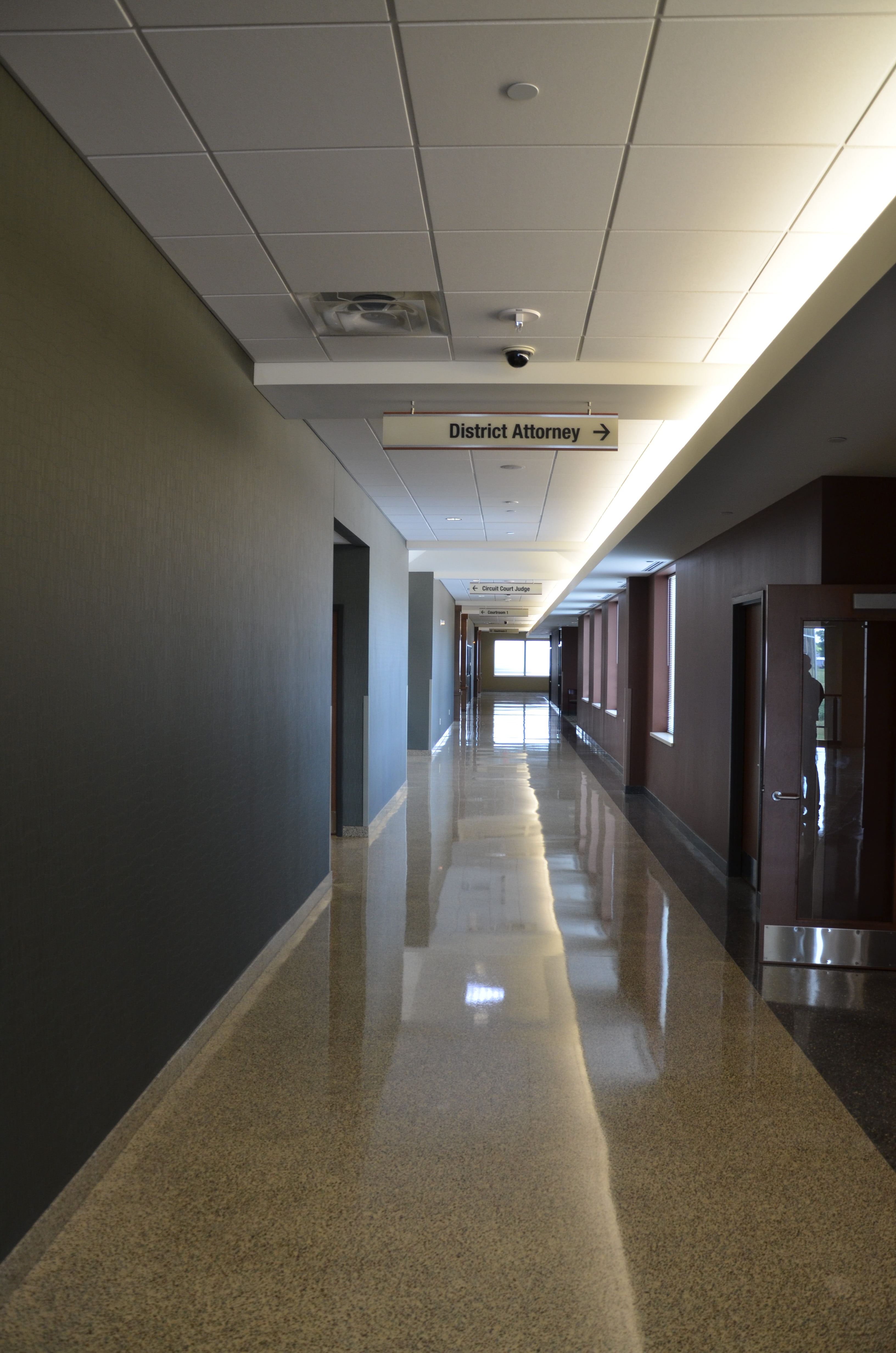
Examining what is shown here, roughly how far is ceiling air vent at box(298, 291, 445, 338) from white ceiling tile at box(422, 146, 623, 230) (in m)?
0.64

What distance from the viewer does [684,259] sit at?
346 centimetres

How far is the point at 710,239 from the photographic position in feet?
10.9

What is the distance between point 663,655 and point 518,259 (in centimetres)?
905

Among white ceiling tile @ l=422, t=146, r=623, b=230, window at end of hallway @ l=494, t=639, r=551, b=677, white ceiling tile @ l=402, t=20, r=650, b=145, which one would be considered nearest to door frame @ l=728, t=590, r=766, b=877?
white ceiling tile @ l=422, t=146, r=623, b=230

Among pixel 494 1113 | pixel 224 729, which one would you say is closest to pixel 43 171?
pixel 224 729

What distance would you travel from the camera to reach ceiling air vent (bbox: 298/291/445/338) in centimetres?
387

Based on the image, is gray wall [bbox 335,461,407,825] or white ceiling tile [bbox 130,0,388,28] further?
gray wall [bbox 335,461,407,825]

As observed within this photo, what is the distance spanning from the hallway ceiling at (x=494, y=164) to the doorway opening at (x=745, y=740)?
2.96m

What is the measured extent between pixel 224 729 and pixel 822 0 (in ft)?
11.1

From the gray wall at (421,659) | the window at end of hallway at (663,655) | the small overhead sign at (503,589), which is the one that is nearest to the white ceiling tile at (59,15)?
the window at end of hallway at (663,655)

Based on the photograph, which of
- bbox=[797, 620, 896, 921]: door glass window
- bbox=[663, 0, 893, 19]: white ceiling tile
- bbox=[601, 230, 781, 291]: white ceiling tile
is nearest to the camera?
bbox=[663, 0, 893, 19]: white ceiling tile

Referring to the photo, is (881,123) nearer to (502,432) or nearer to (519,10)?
(519,10)

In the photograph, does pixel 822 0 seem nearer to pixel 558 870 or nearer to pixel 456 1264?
Answer: pixel 456 1264

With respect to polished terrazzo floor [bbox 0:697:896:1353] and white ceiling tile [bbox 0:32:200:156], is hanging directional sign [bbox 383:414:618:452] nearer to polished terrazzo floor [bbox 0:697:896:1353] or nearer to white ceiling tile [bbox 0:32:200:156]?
white ceiling tile [bbox 0:32:200:156]
